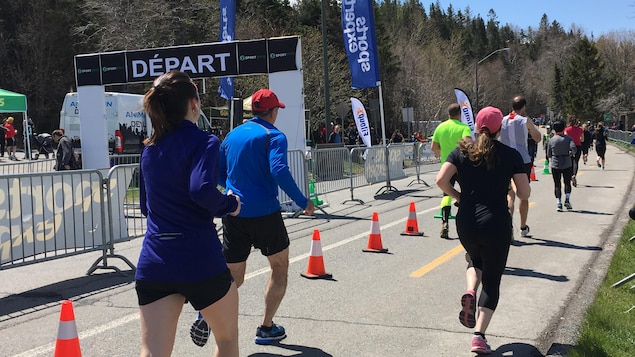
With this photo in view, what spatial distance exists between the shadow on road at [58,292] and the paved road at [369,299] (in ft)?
0.04

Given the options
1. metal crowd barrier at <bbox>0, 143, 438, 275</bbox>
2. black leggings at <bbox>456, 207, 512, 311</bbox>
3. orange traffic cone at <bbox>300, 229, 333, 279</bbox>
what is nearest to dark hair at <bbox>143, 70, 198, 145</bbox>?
black leggings at <bbox>456, 207, 512, 311</bbox>

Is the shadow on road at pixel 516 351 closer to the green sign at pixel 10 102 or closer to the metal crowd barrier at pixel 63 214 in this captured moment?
the metal crowd barrier at pixel 63 214

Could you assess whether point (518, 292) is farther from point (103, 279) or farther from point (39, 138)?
point (39, 138)

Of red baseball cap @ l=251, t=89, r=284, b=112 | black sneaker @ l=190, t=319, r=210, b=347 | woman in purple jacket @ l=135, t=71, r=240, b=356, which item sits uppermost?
red baseball cap @ l=251, t=89, r=284, b=112

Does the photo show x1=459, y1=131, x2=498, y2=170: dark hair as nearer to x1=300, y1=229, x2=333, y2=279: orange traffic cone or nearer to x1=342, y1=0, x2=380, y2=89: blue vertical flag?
x1=300, y1=229, x2=333, y2=279: orange traffic cone

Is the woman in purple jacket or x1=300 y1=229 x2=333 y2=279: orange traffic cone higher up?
the woman in purple jacket

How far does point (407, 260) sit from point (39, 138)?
27194mm

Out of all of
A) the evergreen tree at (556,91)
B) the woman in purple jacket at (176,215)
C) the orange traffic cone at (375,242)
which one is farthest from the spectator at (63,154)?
the evergreen tree at (556,91)

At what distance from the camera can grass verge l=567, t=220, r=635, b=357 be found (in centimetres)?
458

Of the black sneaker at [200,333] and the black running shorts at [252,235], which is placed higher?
the black running shorts at [252,235]

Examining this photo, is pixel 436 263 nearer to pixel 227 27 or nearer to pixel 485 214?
pixel 485 214

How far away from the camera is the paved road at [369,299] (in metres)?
4.97

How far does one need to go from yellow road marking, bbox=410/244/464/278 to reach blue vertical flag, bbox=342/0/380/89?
9521 millimetres

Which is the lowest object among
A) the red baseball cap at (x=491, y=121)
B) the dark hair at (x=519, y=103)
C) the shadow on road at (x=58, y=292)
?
the shadow on road at (x=58, y=292)
